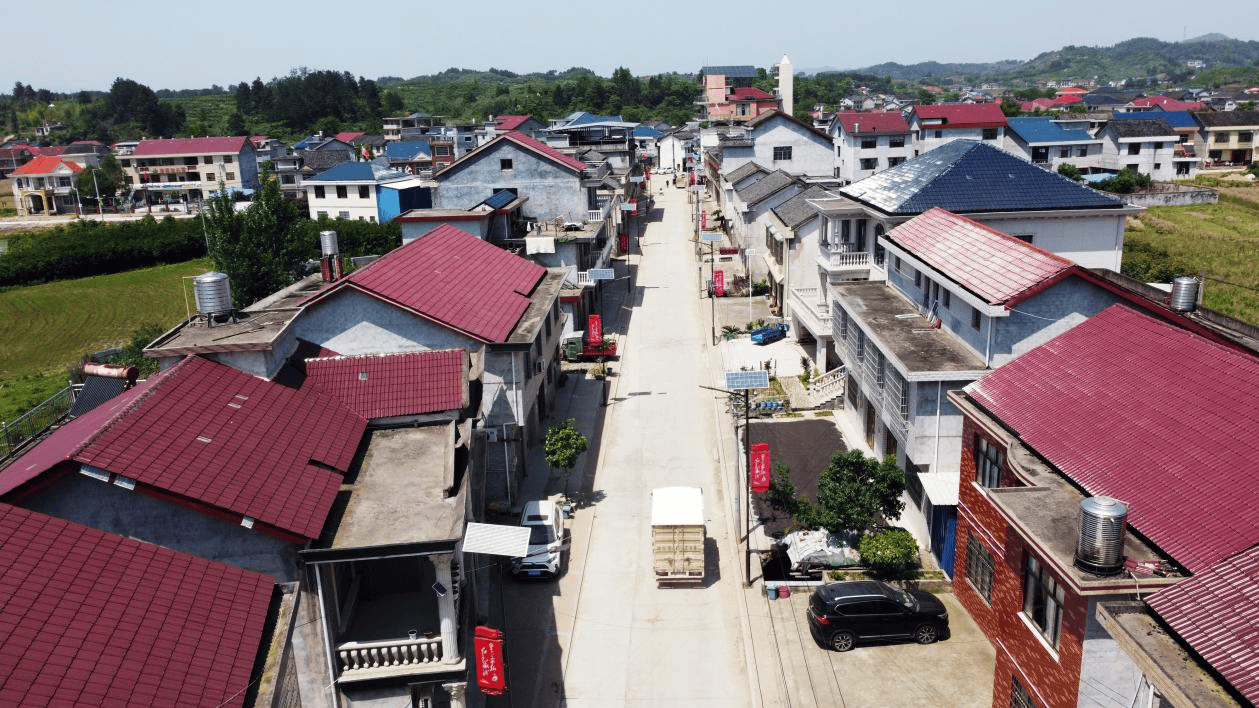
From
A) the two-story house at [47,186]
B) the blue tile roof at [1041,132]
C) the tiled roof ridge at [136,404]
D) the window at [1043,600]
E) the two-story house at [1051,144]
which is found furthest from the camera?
the two-story house at [47,186]

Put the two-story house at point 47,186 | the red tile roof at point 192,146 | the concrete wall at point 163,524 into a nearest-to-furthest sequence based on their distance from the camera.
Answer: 1. the concrete wall at point 163,524
2. the red tile roof at point 192,146
3. the two-story house at point 47,186

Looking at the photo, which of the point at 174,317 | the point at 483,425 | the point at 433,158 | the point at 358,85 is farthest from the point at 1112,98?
the point at 483,425

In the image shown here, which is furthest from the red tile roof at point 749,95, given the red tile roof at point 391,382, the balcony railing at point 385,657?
the balcony railing at point 385,657

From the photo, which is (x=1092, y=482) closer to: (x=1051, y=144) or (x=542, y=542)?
(x=542, y=542)

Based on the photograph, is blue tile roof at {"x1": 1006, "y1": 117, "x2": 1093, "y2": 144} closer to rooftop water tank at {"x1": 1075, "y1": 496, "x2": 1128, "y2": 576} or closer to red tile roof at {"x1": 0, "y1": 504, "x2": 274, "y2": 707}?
rooftop water tank at {"x1": 1075, "y1": 496, "x2": 1128, "y2": 576}

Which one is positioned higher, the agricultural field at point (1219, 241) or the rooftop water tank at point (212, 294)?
the rooftop water tank at point (212, 294)

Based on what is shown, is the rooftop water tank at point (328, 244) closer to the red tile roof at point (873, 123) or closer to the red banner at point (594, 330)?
the red banner at point (594, 330)

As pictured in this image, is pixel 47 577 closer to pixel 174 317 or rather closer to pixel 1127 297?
pixel 1127 297
